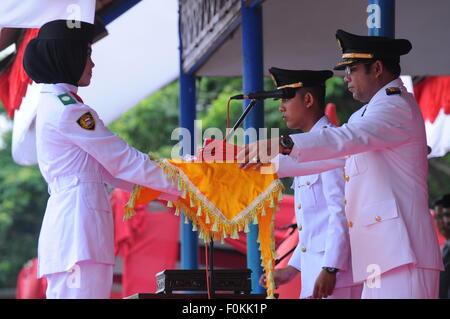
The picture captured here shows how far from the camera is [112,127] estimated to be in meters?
17.1

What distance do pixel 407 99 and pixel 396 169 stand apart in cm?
34

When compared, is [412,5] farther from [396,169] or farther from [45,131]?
[45,131]

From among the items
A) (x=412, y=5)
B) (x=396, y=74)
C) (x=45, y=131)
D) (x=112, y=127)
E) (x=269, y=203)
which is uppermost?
(x=112, y=127)

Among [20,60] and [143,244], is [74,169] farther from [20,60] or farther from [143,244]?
[143,244]

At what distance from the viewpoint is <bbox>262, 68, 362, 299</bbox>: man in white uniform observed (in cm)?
452

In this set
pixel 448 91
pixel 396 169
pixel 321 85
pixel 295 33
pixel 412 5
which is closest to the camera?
pixel 396 169

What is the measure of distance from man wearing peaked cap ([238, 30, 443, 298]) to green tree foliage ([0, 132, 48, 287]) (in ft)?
56.7

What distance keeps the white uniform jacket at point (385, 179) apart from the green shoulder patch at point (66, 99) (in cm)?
107

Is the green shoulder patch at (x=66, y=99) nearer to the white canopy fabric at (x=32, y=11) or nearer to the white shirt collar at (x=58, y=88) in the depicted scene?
the white shirt collar at (x=58, y=88)

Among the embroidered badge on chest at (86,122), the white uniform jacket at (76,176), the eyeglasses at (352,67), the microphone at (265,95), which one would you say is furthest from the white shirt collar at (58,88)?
the eyeglasses at (352,67)

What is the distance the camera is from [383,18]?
184 inches

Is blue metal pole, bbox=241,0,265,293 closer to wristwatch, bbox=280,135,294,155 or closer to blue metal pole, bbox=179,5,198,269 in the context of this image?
blue metal pole, bbox=179,5,198,269

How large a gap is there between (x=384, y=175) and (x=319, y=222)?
869 mm

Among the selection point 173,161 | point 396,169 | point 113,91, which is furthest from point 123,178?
point 113,91
